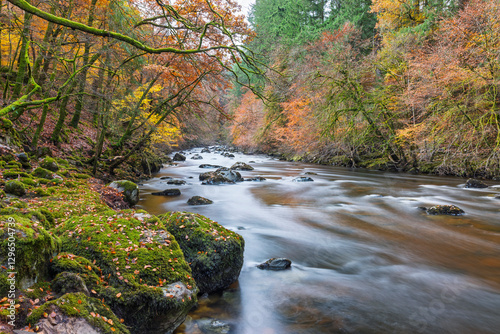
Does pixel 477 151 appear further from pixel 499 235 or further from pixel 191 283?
pixel 191 283

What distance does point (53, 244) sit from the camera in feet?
8.60

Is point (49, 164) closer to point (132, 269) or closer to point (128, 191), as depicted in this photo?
point (128, 191)

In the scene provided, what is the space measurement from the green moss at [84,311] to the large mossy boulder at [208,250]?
1539 millimetres

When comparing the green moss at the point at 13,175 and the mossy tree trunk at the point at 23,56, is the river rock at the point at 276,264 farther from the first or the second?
the mossy tree trunk at the point at 23,56

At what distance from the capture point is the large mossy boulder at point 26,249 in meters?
2.15

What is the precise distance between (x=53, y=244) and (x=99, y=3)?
9892 millimetres

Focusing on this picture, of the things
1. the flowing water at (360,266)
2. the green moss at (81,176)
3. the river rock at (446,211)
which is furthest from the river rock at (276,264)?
the green moss at (81,176)

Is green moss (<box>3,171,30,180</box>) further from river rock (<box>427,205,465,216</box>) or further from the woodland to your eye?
river rock (<box>427,205,465,216</box>)

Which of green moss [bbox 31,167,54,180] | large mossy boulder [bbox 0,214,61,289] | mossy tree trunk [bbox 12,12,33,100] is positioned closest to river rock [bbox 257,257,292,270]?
large mossy boulder [bbox 0,214,61,289]

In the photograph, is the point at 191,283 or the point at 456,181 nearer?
the point at 191,283

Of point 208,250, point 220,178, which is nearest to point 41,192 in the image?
point 208,250

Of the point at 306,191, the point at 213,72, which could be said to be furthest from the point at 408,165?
the point at 213,72

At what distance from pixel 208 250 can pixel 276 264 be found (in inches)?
55.3

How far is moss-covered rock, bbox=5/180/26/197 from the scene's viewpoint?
17.9 feet
